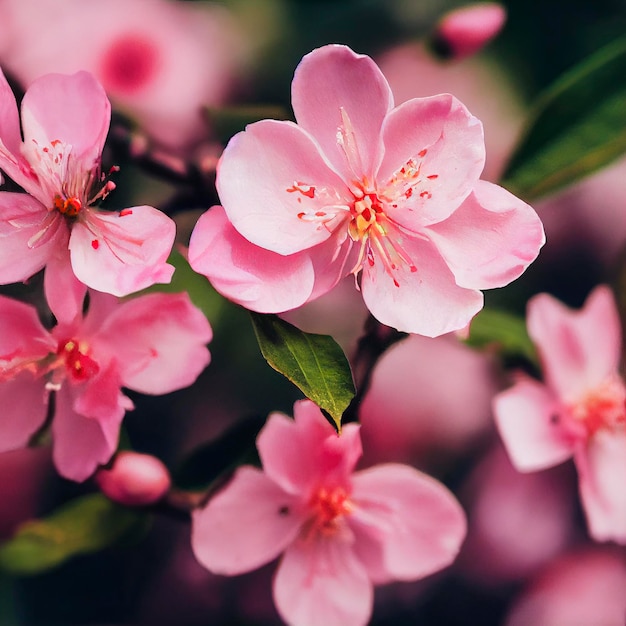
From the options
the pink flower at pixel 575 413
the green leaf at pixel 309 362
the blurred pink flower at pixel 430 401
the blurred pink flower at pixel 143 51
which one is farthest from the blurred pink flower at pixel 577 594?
the blurred pink flower at pixel 143 51

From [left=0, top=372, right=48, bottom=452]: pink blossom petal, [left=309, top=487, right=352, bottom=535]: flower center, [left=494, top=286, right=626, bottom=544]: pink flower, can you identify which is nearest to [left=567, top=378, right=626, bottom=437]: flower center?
[left=494, top=286, right=626, bottom=544]: pink flower

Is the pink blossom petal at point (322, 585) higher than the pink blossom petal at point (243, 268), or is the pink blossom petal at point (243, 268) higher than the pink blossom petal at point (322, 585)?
the pink blossom petal at point (243, 268)

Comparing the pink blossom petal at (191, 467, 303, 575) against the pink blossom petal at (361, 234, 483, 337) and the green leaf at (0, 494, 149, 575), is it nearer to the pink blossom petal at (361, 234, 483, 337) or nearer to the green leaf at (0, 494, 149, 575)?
the green leaf at (0, 494, 149, 575)

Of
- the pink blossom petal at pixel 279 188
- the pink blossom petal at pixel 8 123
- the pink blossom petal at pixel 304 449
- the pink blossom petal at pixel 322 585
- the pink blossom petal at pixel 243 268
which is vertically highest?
the pink blossom petal at pixel 8 123

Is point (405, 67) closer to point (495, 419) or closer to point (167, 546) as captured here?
point (495, 419)

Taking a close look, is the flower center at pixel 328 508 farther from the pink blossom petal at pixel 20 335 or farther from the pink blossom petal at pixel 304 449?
the pink blossom petal at pixel 20 335

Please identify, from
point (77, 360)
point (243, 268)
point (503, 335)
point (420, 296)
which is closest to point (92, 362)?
point (77, 360)

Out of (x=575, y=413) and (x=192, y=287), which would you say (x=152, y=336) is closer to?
(x=192, y=287)
